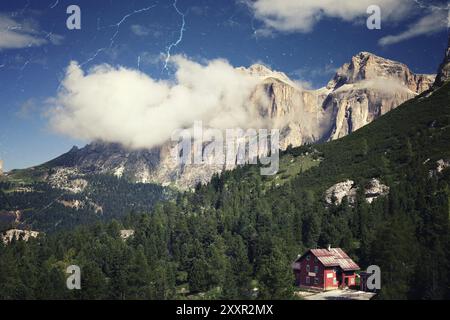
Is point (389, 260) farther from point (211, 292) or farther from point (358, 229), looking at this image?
point (358, 229)

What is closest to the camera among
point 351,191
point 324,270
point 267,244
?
point 324,270

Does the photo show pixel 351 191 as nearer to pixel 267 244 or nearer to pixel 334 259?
pixel 267 244

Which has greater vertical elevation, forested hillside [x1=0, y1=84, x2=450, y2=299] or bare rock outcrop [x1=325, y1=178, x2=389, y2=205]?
bare rock outcrop [x1=325, y1=178, x2=389, y2=205]

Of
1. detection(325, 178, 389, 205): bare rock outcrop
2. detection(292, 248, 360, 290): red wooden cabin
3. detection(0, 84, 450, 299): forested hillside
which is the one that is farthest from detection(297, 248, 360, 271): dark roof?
detection(325, 178, 389, 205): bare rock outcrop

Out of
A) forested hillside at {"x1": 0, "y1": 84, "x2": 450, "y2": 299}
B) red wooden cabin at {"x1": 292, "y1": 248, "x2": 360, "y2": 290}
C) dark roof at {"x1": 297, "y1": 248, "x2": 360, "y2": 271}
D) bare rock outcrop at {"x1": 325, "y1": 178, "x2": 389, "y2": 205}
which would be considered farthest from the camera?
bare rock outcrop at {"x1": 325, "y1": 178, "x2": 389, "y2": 205}

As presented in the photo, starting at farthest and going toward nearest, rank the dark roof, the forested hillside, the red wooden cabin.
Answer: the dark roof
the red wooden cabin
the forested hillside

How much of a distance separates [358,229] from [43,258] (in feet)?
261

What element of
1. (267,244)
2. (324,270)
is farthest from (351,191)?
(324,270)

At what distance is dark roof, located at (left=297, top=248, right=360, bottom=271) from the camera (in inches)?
3420

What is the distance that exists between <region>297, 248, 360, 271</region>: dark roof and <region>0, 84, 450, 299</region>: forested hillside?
14.6 ft

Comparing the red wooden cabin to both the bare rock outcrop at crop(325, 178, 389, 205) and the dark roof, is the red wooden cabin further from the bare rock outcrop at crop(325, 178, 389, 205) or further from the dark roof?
the bare rock outcrop at crop(325, 178, 389, 205)

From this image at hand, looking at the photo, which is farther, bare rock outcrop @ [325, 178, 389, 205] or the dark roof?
bare rock outcrop @ [325, 178, 389, 205]

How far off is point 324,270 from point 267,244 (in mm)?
14593

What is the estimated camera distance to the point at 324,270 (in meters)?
85.9
